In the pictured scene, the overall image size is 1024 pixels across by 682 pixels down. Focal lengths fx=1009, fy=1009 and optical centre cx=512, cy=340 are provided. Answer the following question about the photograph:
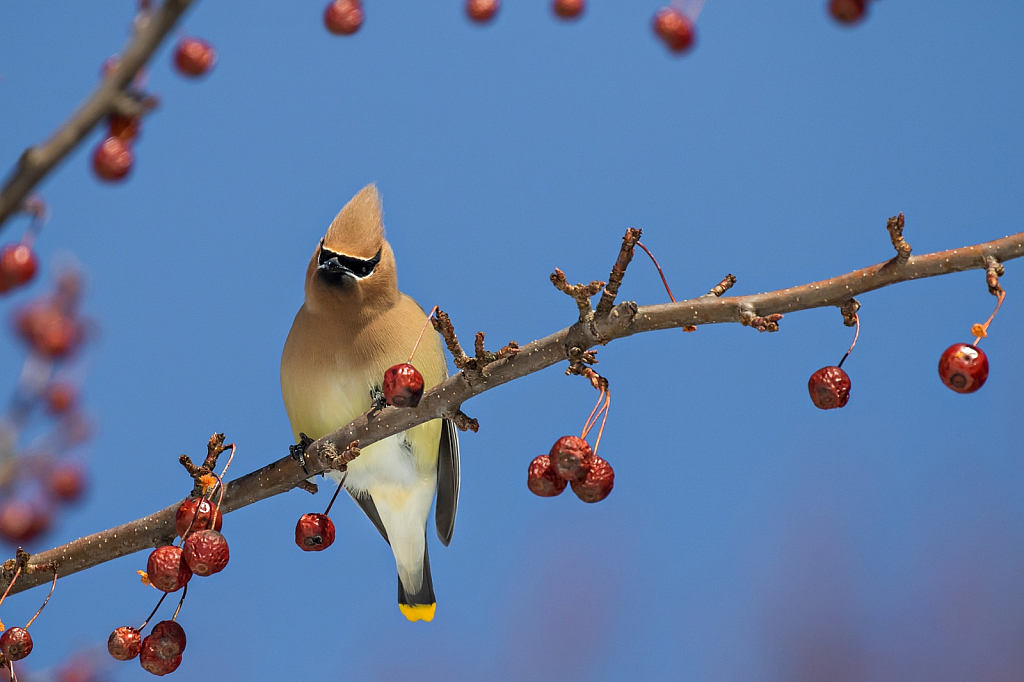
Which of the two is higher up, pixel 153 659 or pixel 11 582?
pixel 11 582

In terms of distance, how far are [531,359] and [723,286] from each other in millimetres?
413

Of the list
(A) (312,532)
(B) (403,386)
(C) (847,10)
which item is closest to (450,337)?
(B) (403,386)

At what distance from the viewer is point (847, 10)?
4.81 ft

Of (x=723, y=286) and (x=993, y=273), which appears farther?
(x=723, y=286)

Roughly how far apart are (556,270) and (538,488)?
0.42 meters

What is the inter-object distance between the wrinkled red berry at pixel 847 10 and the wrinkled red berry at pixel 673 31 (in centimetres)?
34

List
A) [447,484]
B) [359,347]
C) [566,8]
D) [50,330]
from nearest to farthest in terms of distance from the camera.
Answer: [566,8] < [50,330] < [359,347] < [447,484]

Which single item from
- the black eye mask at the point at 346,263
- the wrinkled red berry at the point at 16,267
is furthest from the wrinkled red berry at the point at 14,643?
the black eye mask at the point at 346,263

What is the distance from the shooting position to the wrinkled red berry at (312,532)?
7.36 feet

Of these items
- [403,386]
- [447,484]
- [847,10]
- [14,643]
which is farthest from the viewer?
[447,484]

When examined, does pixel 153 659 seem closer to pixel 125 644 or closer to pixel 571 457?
pixel 125 644

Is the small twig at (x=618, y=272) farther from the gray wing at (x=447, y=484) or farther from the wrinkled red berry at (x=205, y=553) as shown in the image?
the gray wing at (x=447, y=484)

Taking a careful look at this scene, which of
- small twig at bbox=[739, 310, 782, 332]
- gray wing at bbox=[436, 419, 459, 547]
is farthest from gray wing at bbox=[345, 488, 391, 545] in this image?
small twig at bbox=[739, 310, 782, 332]

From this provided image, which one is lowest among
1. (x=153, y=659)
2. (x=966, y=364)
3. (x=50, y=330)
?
(x=153, y=659)
